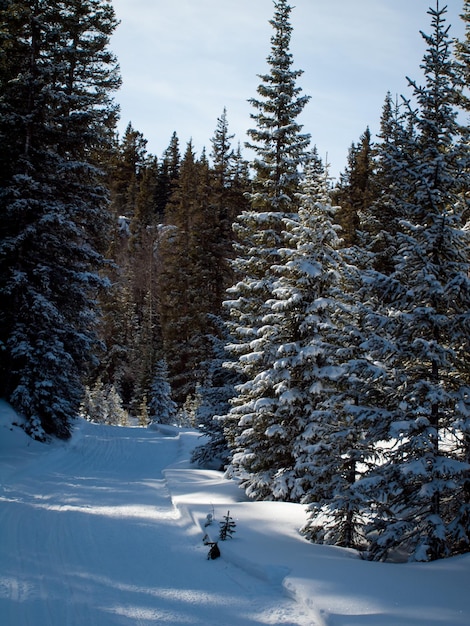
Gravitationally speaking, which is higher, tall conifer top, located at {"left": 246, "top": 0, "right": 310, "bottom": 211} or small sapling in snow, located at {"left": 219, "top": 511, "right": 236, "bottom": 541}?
tall conifer top, located at {"left": 246, "top": 0, "right": 310, "bottom": 211}

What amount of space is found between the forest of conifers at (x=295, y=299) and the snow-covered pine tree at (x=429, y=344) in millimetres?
34

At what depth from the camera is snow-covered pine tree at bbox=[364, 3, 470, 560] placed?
6980 millimetres

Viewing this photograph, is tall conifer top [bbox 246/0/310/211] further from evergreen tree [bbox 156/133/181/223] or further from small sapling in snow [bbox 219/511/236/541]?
evergreen tree [bbox 156/133/181/223]

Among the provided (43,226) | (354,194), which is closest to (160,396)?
(354,194)

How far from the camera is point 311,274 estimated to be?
10820mm

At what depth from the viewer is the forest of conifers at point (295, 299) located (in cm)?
748

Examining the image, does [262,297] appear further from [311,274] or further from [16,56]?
[16,56]

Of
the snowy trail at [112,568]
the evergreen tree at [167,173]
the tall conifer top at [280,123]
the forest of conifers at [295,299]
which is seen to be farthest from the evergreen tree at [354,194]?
the evergreen tree at [167,173]

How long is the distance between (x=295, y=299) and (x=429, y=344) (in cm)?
424

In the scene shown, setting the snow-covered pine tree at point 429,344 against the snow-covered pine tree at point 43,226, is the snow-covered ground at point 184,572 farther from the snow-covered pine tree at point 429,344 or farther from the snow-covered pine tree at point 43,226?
the snow-covered pine tree at point 43,226

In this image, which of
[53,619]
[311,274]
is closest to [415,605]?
[53,619]

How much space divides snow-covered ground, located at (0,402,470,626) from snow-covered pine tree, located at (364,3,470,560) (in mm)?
899

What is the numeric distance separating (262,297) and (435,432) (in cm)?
838

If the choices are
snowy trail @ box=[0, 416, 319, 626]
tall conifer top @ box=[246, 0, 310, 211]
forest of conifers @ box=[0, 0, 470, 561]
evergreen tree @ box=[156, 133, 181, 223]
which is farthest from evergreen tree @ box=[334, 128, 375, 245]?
evergreen tree @ box=[156, 133, 181, 223]
